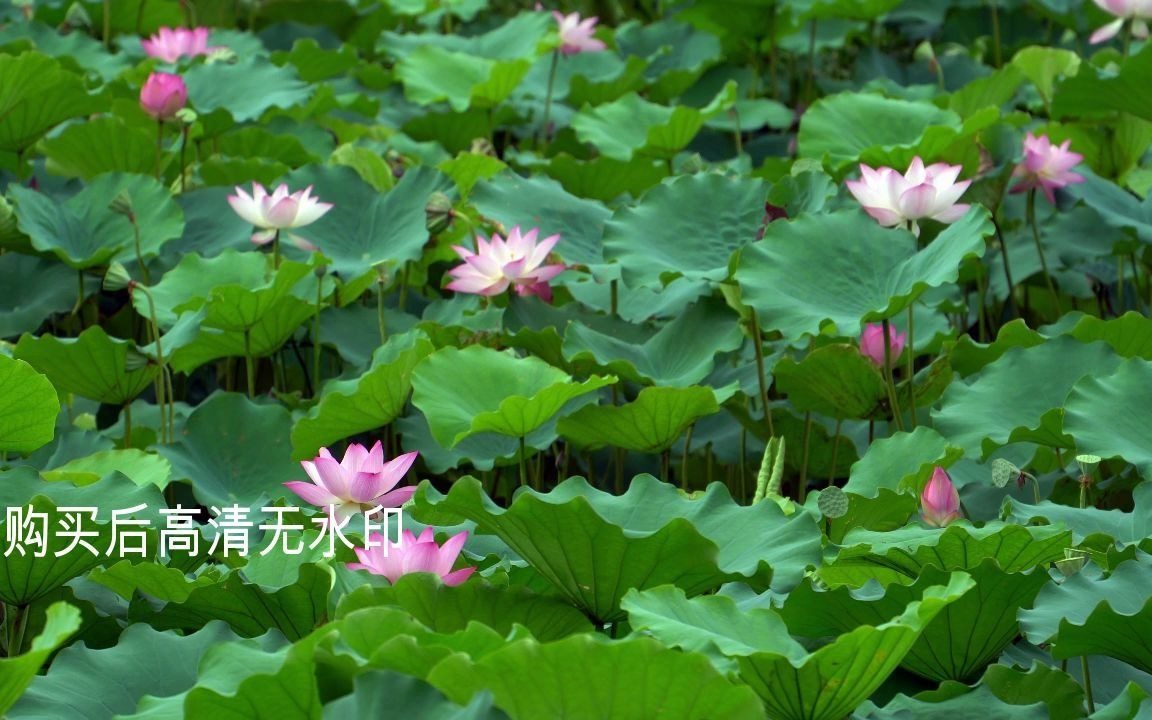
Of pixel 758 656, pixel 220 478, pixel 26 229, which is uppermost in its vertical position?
pixel 758 656

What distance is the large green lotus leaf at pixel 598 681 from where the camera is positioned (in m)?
0.91

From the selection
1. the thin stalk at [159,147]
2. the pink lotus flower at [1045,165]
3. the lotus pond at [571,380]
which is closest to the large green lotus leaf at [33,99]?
the lotus pond at [571,380]

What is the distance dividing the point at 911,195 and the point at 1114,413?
0.39 meters

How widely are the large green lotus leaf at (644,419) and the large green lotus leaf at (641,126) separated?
81cm

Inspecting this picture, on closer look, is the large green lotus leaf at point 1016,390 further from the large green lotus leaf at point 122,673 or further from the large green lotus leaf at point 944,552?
the large green lotus leaf at point 122,673

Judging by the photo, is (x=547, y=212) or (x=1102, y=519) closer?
(x=1102, y=519)

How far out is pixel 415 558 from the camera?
46.4 inches

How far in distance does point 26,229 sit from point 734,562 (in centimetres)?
122

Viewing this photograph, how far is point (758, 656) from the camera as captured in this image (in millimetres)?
970

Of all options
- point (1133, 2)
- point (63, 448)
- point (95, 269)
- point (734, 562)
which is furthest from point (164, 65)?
point (734, 562)

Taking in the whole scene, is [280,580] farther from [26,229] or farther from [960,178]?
[960,178]

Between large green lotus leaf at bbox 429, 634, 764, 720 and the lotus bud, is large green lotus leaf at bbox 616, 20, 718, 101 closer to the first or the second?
the lotus bud

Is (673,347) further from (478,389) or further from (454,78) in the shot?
(454,78)

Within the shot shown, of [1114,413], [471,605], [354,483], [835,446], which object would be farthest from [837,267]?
[471,605]
